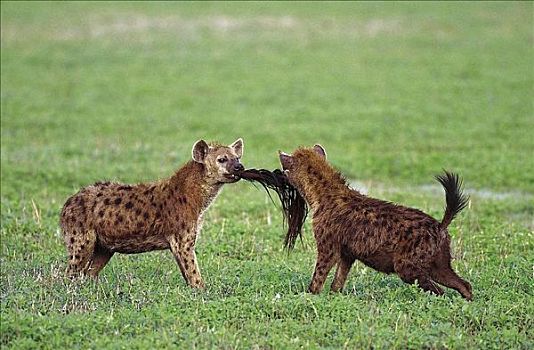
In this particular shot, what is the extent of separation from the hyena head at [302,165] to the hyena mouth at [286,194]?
90 mm

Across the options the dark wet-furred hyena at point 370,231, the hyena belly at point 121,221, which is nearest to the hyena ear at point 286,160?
the dark wet-furred hyena at point 370,231

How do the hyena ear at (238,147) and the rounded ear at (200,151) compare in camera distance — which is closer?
the rounded ear at (200,151)

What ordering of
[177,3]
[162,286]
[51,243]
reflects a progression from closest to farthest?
1. [162,286]
2. [51,243]
3. [177,3]

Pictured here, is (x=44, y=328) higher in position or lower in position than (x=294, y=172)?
lower

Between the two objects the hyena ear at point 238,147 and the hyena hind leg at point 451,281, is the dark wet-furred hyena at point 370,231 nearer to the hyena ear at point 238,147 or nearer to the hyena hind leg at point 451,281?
the hyena hind leg at point 451,281

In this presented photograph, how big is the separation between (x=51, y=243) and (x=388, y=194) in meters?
5.21

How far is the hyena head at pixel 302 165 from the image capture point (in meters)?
9.27

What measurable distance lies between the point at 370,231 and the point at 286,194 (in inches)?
53.2

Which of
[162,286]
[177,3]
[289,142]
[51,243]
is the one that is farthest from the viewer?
[177,3]

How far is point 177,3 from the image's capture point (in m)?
40.5

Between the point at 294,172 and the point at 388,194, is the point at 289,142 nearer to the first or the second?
the point at 388,194

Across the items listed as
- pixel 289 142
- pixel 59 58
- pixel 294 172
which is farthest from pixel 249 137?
pixel 59 58

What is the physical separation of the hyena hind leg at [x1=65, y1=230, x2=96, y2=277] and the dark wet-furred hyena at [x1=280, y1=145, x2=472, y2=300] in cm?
193

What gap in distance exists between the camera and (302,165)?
9.30 m
